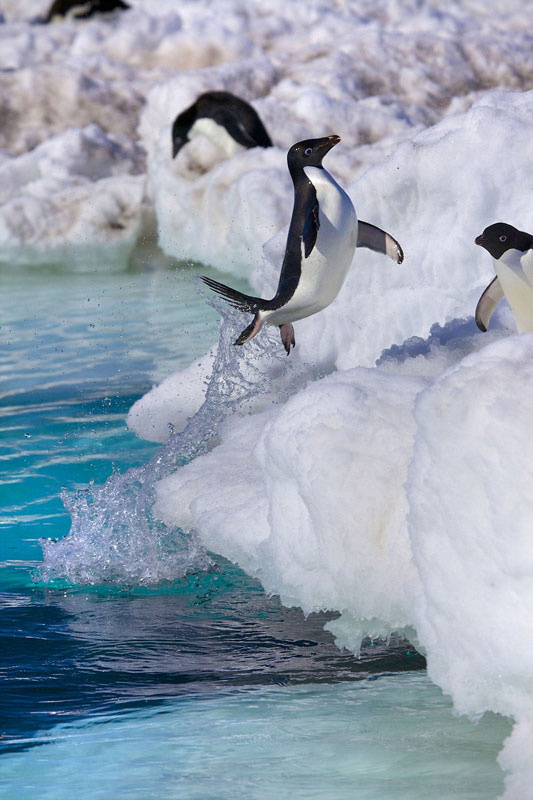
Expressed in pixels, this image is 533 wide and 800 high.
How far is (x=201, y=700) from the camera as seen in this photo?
2525 mm

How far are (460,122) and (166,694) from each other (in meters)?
2.77

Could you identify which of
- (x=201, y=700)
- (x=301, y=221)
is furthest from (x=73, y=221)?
(x=201, y=700)

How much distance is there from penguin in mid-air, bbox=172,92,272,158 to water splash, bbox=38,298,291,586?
622cm

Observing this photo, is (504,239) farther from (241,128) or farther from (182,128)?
(182,128)

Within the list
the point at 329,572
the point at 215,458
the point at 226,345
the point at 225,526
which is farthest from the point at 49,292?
the point at 329,572

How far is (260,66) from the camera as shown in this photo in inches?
492

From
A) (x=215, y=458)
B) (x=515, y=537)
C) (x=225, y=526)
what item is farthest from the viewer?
(x=215, y=458)

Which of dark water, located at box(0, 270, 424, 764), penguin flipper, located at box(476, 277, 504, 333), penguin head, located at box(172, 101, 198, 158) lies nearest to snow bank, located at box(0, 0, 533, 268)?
penguin head, located at box(172, 101, 198, 158)

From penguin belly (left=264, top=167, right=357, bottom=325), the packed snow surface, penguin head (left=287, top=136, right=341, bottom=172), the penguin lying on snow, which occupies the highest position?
the penguin lying on snow

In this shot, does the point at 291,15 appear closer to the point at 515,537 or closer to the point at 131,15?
the point at 131,15

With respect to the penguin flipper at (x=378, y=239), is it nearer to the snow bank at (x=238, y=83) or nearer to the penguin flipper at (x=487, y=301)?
the penguin flipper at (x=487, y=301)

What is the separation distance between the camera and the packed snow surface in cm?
214

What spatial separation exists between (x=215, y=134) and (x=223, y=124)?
0.15 meters

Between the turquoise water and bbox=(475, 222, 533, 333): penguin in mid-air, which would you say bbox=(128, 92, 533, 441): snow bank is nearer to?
bbox=(475, 222, 533, 333): penguin in mid-air
